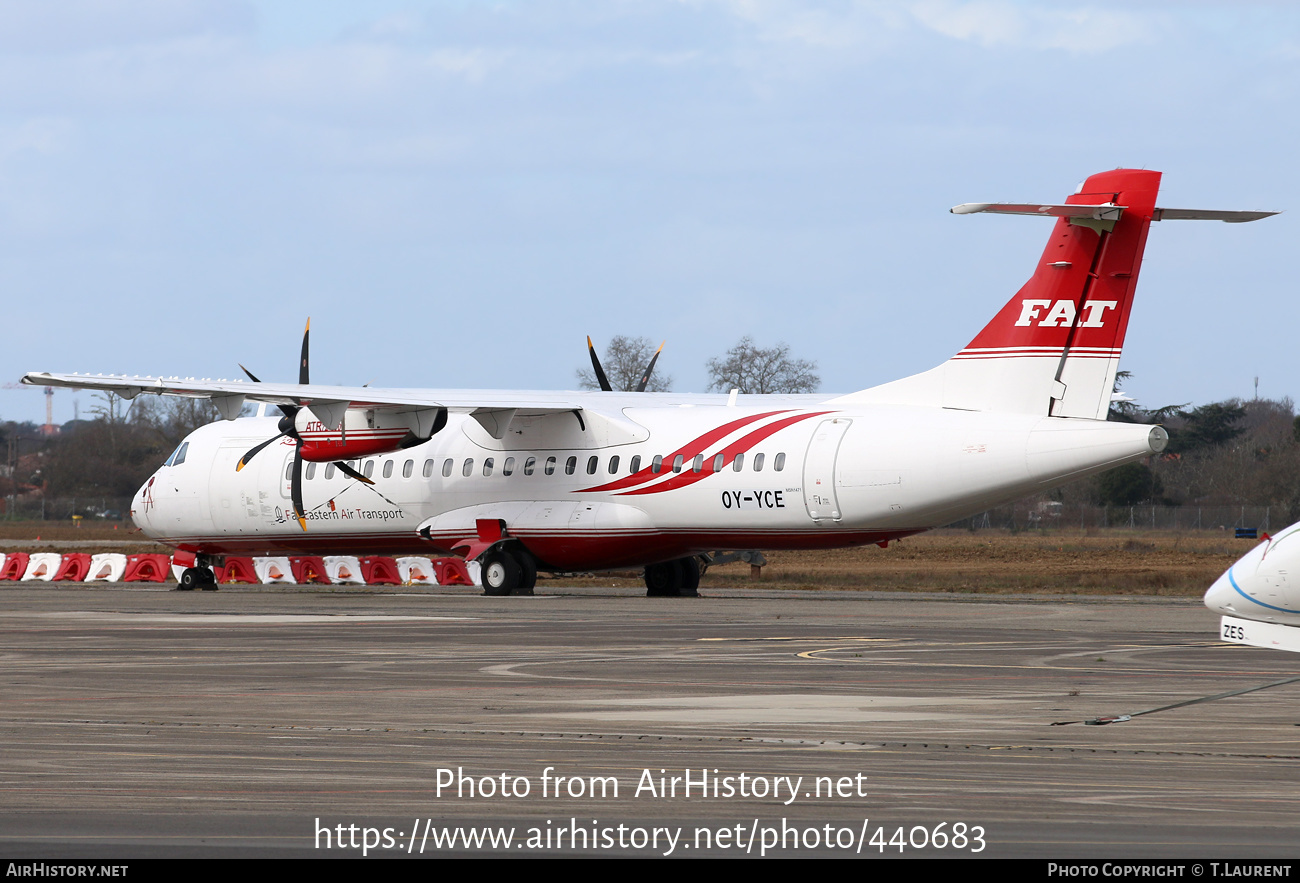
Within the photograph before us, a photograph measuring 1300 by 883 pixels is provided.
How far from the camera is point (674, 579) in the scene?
106 feet

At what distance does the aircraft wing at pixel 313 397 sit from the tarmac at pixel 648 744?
983 centimetres

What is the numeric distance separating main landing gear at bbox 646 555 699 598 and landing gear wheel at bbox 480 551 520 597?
2670 millimetres

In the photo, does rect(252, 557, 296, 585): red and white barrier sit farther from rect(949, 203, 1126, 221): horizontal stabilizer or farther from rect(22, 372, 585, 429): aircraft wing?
rect(949, 203, 1126, 221): horizontal stabilizer

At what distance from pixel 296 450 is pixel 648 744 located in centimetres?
2401

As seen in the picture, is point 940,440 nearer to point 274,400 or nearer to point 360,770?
point 274,400

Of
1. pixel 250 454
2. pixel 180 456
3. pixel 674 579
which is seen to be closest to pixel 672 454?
pixel 674 579

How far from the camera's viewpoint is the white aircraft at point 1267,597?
12.2m

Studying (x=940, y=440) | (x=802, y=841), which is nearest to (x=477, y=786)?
(x=802, y=841)

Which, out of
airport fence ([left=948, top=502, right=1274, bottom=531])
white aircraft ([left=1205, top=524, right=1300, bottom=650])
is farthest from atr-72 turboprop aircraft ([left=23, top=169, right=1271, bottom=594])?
airport fence ([left=948, top=502, right=1274, bottom=531])

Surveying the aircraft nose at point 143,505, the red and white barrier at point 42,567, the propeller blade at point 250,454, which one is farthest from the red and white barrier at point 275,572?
the propeller blade at point 250,454

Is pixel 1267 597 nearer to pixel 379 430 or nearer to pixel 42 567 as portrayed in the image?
pixel 379 430

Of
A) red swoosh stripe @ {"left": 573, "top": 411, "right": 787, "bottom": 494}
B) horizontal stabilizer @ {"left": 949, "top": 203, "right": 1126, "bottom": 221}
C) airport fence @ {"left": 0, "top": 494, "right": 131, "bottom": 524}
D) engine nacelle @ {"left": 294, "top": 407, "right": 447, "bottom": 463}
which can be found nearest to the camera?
horizontal stabilizer @ {"left": 949, "top": 203, "right": 1126, "bottom": 221}

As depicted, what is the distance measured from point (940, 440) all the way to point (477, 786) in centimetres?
1881

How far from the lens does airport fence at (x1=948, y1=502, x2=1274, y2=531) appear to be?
57.1 metres
